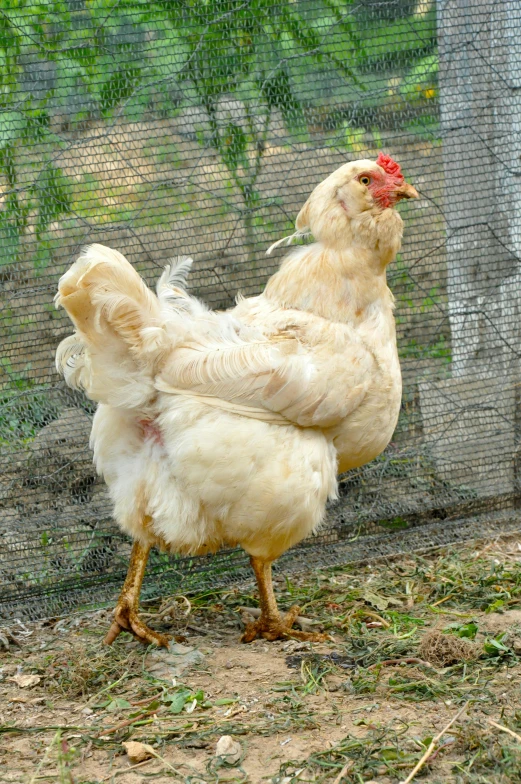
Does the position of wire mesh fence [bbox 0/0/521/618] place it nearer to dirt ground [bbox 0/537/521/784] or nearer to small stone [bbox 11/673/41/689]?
dirt ground [bbox 0/537/521/784]

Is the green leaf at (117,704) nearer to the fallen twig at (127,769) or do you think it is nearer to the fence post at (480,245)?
the fallen twig at (127,769)

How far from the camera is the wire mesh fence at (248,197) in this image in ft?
11.7

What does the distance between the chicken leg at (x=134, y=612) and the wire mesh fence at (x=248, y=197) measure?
45 cm

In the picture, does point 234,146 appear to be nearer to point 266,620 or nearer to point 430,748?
point 266,620

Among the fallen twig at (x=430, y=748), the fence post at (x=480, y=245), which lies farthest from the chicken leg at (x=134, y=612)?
the fence post at (x=480, y=245)

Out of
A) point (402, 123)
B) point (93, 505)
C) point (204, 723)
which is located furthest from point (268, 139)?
point (204, 723)

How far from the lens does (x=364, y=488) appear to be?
399cm

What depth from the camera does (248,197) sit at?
3.84m

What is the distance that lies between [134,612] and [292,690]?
0.76 meters

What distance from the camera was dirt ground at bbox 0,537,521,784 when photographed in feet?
7.23

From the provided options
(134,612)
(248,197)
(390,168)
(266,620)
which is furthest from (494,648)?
(248,197)

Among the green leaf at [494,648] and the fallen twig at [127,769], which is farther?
the green leaf at [494,648]

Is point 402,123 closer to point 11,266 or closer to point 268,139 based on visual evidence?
point 268,139

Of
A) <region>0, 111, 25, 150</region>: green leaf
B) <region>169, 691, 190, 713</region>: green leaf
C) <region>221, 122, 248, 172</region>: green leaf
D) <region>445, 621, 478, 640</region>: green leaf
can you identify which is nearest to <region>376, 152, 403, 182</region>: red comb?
<region>221, 122, 248, 172</region>: green leaf
